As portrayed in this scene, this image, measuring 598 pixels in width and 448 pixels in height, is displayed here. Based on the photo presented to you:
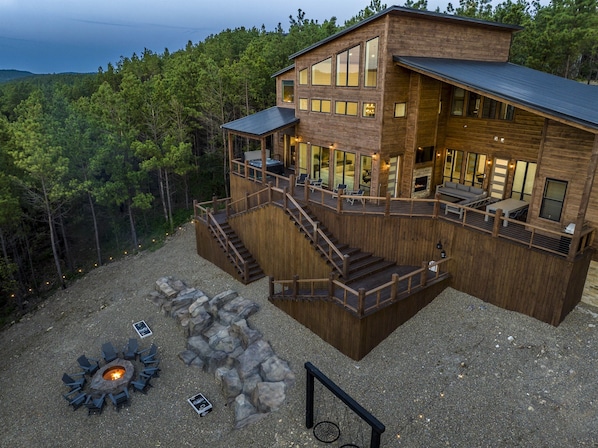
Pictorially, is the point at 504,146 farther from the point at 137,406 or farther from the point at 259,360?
the point at 137,406

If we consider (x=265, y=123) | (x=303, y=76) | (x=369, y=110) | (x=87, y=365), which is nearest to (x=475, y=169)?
(x=369, y=110)

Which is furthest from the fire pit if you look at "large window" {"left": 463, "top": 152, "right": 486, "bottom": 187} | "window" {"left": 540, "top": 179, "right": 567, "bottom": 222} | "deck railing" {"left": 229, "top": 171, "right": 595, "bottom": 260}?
"large window" {"left": 463, "top": 152, "right": 486, "bottom": 187}

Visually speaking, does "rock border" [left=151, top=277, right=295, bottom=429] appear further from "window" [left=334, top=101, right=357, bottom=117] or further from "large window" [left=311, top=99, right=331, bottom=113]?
"large window" [left=311, top=99, right=331, bottom=113]

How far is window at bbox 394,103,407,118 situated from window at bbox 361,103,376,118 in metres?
0.91

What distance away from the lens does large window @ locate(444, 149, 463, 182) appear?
17972 mm

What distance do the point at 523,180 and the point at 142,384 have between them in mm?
15615

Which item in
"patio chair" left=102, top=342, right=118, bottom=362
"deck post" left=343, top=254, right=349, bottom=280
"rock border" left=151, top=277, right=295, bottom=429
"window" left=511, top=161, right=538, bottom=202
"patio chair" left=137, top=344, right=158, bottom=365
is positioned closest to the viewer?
"rock border" left=151, top=277, right=295, bottom=429

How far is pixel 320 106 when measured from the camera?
19.2m

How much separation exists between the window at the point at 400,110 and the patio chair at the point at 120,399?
14.0 meters

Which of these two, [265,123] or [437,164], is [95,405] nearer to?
[265,123]

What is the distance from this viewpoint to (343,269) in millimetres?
13703

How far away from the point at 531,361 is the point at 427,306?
3.30 m

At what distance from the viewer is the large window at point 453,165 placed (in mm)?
17972

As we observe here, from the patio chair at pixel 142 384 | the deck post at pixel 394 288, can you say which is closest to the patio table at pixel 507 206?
the deck post at pixel 394 288
